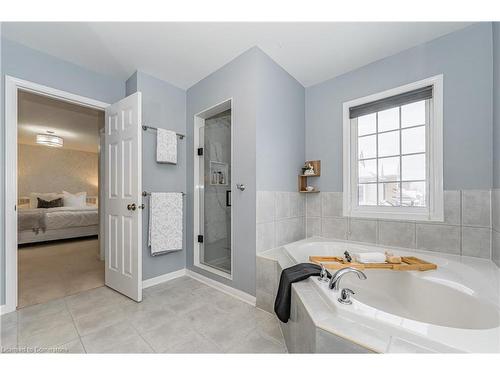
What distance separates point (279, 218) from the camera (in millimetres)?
2219

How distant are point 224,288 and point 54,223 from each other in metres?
4.36

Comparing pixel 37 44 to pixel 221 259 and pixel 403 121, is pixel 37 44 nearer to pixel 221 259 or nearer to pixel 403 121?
pixel 221 259

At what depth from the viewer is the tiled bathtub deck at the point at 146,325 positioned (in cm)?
134

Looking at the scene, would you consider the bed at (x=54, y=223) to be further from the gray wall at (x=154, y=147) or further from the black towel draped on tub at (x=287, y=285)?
the black towel draped on tub at (x=287, y=285)

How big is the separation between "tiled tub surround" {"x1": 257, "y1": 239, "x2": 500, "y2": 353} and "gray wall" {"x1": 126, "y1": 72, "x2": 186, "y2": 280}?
49.3 inches

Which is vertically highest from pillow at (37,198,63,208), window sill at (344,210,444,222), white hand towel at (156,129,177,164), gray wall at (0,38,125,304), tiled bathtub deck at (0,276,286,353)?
gray wall at (0,38,125,304)

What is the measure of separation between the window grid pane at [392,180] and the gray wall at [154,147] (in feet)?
7.14

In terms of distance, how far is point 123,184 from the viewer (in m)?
2.11

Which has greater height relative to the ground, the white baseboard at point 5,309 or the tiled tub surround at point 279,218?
the tiled tub surround at point 279,218

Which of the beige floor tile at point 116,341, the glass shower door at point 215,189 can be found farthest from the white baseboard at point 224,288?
the beige floor tile at point 116,341

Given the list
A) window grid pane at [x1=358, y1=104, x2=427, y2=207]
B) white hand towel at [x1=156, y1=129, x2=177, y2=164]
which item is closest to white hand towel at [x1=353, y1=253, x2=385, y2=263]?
window grid pane at [x1=358, y1=104, x2=427, y2=207]

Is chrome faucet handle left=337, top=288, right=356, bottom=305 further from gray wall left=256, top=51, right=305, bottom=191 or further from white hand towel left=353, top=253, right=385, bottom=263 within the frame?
gray wall left=256, top=51, right=305, bottom=191

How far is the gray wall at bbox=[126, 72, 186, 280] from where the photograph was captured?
232cm

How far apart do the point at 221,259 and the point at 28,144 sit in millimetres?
6496
